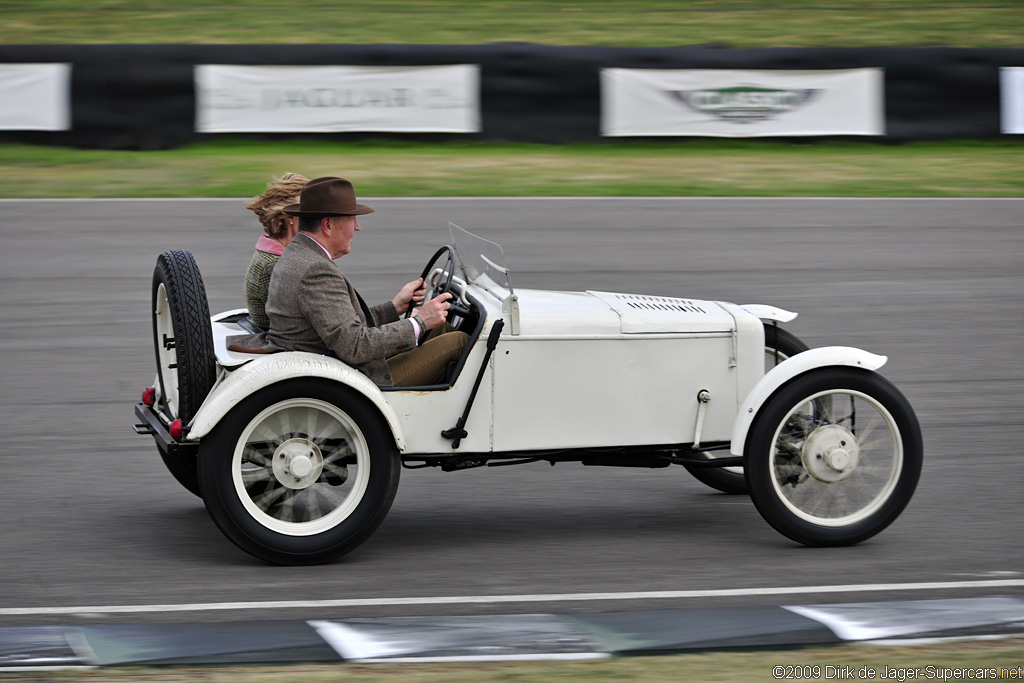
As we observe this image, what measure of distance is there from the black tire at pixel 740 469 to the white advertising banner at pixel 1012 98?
40.9ft

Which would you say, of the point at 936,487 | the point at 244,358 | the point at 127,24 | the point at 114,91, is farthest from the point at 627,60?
the point at 244,358

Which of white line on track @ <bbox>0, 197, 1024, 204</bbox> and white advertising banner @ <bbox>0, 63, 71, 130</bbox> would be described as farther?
white advertising banner @ <bbox>0, 63, 71, 130</bbox>

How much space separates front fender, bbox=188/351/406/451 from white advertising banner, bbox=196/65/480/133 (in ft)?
37.5

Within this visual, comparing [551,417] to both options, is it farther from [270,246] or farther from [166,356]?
[166,356]

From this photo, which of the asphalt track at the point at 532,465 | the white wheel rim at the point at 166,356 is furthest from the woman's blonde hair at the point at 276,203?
the asphalt track at the point at 532,465

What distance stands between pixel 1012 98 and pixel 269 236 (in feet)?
46.6

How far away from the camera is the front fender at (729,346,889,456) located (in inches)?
208

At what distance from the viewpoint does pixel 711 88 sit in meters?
16.8

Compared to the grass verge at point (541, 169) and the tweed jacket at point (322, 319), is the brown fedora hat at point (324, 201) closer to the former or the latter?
the tweed jacket at point (322, 319)

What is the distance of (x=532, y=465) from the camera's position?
273 inches

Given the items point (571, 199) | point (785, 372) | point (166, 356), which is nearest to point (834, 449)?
point (785, 372)

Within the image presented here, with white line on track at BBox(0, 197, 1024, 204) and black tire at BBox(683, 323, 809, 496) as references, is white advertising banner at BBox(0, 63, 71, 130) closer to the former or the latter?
white line on track at BBox(0, 197, 1024, 204)

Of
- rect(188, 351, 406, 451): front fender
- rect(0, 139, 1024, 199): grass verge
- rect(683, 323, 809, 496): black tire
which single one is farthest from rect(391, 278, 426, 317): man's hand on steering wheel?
rect(0, 139, 1024, 199): grass verge

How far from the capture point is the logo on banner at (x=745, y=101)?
16828 millimetres
